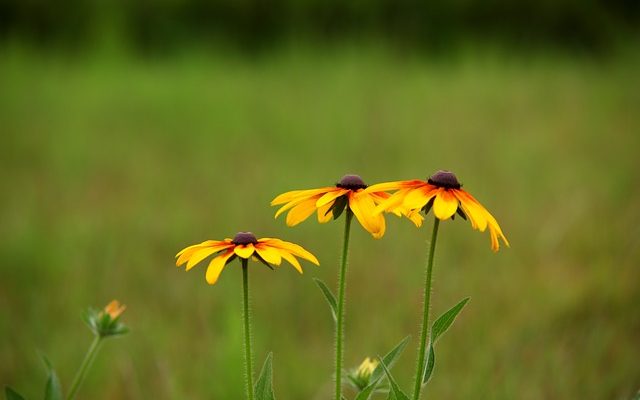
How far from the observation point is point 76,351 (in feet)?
4.89

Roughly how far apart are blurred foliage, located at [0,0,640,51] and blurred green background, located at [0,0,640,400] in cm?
1

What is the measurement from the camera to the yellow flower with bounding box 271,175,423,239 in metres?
0.68

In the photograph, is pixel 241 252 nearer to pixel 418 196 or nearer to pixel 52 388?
pixel 418 196

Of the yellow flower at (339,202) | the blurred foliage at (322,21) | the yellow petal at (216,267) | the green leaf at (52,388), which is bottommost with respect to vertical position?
the green leaf at (52,388)

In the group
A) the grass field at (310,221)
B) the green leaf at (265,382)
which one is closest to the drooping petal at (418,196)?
the green leaf at (265,382)

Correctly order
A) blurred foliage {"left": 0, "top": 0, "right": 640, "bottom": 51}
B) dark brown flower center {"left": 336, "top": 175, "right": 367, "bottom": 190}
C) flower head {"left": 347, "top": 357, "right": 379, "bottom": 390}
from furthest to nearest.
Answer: blurred foliage {"left": 0, "top": 0, "right": 640, "bottom": 51}, flower head {"left": 347, "top": 357, "right": 379, "bottom": 390}, dark brown flower center {"left": 336, "top": 175, "right": 367, "bottom": 190}

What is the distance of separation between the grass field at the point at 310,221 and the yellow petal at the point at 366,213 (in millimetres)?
616

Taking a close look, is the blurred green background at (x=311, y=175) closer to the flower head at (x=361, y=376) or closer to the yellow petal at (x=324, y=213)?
the flower head at (x=361, y=376)

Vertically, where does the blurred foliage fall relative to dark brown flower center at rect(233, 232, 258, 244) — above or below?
above

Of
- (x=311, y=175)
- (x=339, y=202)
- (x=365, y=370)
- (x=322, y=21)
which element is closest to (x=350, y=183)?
(x=339, y=202)

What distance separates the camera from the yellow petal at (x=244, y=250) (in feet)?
2.10

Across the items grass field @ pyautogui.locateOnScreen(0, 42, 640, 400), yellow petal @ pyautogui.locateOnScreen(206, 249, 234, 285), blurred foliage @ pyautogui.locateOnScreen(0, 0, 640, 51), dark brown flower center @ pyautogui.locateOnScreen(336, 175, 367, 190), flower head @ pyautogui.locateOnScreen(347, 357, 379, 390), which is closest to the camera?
yellow petal @ pyautogui.locateOnScreen(206, 249, 234, 285)

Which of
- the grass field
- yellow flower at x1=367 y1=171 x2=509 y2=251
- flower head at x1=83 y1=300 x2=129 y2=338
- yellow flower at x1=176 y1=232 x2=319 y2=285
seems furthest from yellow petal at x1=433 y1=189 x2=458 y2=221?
the grass field

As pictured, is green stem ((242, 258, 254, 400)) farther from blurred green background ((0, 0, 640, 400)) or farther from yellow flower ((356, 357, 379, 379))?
blurred green background ((0, 0, 640, 400))
